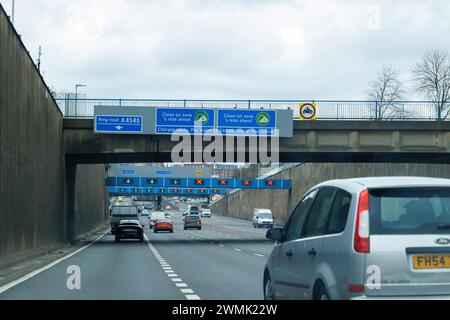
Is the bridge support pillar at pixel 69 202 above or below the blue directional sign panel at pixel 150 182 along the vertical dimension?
below

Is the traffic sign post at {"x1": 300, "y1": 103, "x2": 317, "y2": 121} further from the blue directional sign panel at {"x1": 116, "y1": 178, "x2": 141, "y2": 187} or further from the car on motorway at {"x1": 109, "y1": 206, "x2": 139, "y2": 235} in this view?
the blue directional sign panel at {"x1": 116, "y1": 178, "x2": 141, "y2": 187}

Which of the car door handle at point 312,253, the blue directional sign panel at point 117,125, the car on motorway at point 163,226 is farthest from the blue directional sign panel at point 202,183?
the car door handle at point 312,253

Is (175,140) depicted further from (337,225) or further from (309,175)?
(309,175)

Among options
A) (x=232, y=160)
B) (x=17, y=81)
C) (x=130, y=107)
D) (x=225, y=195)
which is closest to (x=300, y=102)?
(x=232, y=160)

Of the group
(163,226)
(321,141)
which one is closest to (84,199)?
(163,226)

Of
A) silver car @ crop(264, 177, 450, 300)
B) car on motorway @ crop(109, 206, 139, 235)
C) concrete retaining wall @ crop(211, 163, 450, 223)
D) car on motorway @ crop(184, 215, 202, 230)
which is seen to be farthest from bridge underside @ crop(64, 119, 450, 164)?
car on motorway @ crop(184, 215, 202, 230)

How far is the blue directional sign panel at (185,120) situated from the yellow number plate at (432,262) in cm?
3525

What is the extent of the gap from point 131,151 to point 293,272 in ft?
112

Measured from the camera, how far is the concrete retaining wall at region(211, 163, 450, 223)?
5847 cm

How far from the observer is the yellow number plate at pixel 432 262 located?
7.18 m

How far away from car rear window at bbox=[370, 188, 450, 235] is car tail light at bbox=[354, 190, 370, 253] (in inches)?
1.8

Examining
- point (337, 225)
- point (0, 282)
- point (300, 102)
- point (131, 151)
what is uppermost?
point (300, 102)

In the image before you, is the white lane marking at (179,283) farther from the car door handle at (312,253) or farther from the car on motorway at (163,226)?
the car on motorway at (163,226)
